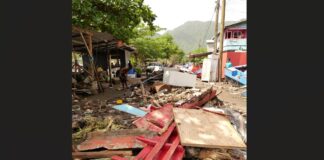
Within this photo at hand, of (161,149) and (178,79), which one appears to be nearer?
(161,149)

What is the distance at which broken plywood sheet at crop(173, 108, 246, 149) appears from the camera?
362cm

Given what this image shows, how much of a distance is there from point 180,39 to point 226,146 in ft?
641

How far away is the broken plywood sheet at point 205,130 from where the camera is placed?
3623 mm

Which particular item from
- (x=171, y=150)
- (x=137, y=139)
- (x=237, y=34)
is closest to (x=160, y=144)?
(x=171, y=150)

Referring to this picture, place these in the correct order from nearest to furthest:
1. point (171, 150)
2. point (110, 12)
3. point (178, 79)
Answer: point (171, 150) → point (110, 12) → point (178, 79)

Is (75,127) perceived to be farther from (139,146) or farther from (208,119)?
(208,119)

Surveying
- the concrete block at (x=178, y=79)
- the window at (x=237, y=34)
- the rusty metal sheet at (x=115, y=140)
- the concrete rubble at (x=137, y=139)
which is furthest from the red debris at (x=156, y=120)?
the window at (x=237, y=34)

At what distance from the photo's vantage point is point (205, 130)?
408 centimetres

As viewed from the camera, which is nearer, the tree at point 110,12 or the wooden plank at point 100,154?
the wooden plank at point 100,154

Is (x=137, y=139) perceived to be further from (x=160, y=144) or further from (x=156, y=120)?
(x=156, y=120)

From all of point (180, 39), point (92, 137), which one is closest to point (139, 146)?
point (92, 137)

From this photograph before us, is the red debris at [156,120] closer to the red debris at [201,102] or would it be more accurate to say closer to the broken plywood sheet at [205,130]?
the broken plywood sheet at [205,130]

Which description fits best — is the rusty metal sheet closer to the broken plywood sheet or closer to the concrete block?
the broken plywood sheet

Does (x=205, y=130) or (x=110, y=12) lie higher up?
(x=110, y=12)
